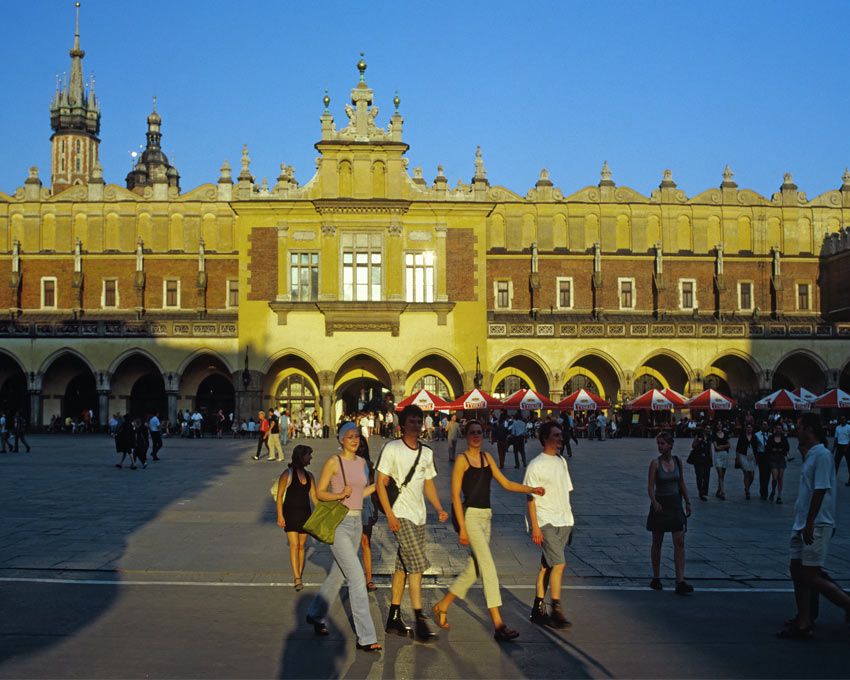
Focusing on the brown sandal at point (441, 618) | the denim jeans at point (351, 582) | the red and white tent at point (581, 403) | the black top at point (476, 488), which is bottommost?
the brown sandal at point (441, 618)

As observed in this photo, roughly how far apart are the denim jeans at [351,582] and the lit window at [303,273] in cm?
3814

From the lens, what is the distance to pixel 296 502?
414 inches

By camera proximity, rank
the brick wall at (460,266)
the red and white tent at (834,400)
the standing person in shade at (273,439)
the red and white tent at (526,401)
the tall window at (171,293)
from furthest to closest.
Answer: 1. the tall window at (171,293)
2. the brick wall at (460,266)
3. the red and white tent at (526,401)
4. the red and white tent at (834,400)
5. the standing person in shade at (273,439)

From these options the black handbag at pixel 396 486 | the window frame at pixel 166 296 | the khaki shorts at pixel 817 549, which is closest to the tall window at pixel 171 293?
the window frame at pixel 166 296

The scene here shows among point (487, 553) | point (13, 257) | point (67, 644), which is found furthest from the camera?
point (13, 257)

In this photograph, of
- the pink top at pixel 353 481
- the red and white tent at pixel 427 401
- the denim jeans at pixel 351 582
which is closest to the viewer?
the denim jeans at pixel 351 582

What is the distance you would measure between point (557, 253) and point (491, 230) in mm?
3659

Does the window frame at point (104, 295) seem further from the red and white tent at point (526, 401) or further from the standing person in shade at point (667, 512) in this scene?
the standing person in shade at point (667, 512)

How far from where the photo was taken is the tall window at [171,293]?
50688 mm

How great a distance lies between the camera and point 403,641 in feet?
27.8

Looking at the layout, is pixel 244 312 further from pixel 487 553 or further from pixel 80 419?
pixel 487 553

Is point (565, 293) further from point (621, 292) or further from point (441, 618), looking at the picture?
point (441, 618)

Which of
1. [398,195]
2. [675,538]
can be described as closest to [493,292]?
[398,195]

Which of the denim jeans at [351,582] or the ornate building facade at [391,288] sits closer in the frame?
the denim jeans at [351,582]
